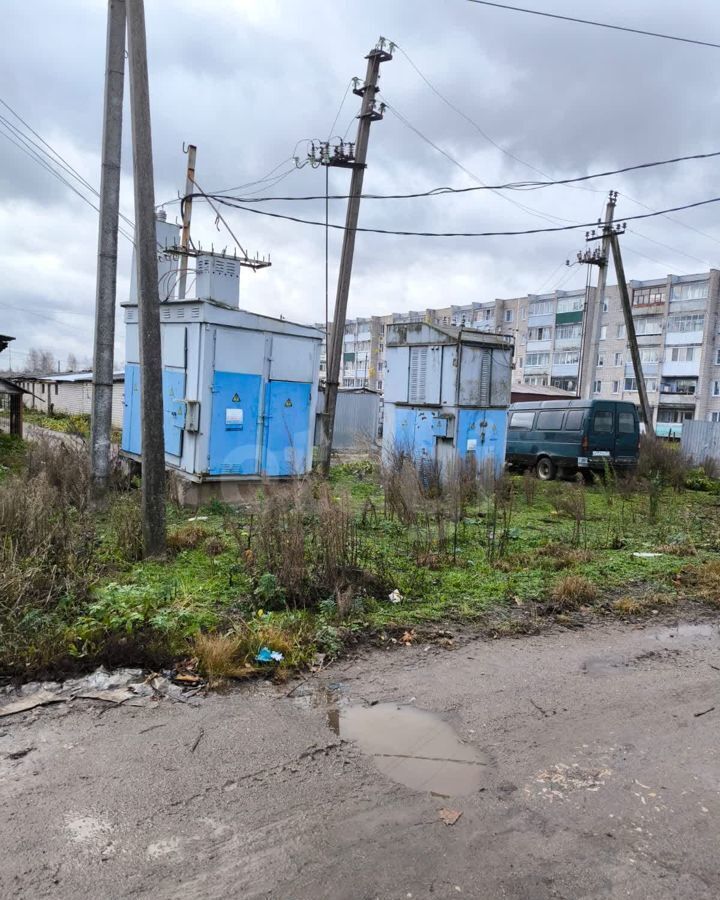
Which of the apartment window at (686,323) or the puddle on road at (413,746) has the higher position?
the apartment window at (686,323)

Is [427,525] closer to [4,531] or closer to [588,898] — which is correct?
[4,531]

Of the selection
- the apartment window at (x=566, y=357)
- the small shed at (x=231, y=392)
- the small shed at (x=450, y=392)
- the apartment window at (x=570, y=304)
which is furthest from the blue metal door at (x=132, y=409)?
the apartment window at (x=570, y=304)

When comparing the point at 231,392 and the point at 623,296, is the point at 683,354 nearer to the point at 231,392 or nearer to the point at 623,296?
the point at 623,296

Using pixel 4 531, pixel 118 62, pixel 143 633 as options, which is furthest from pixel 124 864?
pixel 118 62

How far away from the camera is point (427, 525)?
7453 millimetres

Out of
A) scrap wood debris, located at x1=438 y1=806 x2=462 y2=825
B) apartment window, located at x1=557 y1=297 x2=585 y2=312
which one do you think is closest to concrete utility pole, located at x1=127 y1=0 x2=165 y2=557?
scrap wood debris, located at x1=438 y1=806 x2=462 y2=825

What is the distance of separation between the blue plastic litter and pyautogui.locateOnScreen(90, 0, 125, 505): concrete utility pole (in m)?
4.88

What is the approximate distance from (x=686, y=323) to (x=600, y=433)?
50009mm

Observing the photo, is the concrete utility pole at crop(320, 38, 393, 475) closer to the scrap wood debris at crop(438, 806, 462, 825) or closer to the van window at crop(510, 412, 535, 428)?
the van window at crop(510, 412, 535, 428)

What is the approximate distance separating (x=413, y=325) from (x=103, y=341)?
6727 millimetres

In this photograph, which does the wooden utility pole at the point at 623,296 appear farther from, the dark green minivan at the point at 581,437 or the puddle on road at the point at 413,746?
the puddle on road at the point at 413,746

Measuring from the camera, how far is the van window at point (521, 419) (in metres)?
17.5

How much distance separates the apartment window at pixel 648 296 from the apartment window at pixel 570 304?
516 centimetres

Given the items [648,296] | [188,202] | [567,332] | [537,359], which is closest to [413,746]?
[188,202]
